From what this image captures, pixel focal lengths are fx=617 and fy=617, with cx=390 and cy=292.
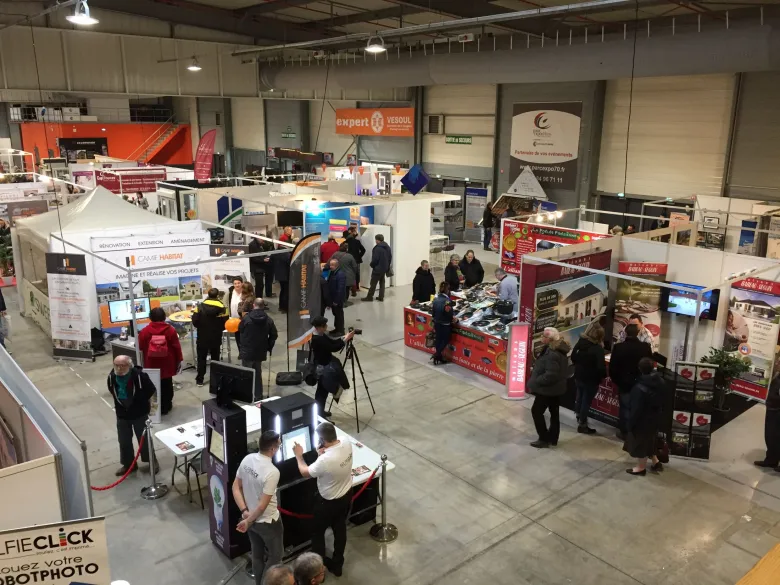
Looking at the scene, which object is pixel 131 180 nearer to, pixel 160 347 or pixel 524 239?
pixel 524 239

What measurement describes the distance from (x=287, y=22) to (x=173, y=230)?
384 inches

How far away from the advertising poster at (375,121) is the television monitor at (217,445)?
1717 centimetres

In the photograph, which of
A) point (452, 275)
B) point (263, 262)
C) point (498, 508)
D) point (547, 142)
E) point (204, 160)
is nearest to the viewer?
point (498, 508)

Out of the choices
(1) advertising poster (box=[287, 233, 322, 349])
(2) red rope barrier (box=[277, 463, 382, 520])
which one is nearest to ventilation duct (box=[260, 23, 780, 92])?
(1) advertising poster (box=[287, 233, 322, 349])

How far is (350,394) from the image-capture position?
7984 millimetres

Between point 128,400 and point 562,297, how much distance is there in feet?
17.2

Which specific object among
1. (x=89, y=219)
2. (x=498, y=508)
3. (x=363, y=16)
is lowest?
(x=498, y=508)

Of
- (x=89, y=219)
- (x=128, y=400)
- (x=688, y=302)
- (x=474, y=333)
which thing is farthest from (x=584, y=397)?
(x=89, y=219)

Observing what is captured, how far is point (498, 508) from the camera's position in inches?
219

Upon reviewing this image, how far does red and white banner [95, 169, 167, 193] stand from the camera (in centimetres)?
1703

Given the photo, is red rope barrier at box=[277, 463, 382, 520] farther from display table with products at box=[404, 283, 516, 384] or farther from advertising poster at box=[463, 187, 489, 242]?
advertising poster at box=[463, 187, 489, 242]

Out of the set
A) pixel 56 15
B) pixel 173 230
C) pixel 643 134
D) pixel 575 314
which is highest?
pixel 56 15

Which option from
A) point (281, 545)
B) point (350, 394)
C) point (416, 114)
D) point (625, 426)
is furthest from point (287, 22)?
point (281, 545)

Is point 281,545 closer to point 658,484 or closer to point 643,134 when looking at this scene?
point 658,484
